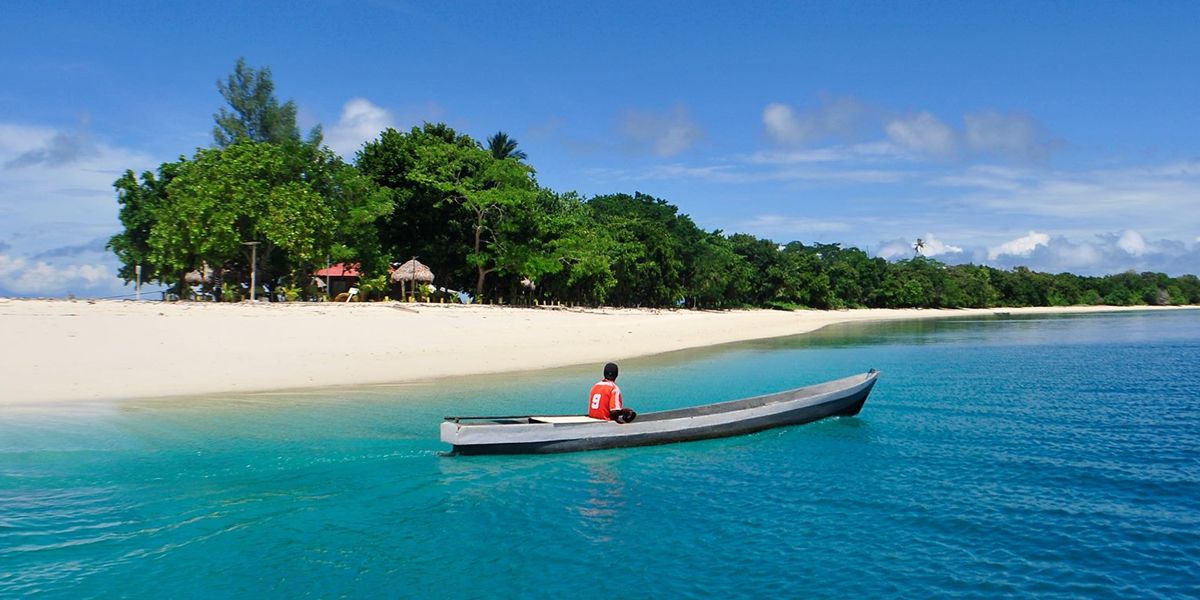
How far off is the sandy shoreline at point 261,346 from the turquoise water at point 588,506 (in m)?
2.00

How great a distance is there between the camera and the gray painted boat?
11.9 meters

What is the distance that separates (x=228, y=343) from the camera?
21.5 m

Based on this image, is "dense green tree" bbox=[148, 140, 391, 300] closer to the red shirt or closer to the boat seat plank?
A: the boat seat plank

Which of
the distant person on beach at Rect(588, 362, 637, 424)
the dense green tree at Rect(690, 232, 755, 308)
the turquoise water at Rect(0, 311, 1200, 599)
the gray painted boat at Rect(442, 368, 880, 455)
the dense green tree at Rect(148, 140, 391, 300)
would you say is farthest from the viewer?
the dense green tree at Rect(690, 232, 755, 308)

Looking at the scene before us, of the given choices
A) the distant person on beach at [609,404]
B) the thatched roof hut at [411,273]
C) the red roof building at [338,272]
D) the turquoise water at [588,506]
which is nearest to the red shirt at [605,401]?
the distant person on beach at [609,404]

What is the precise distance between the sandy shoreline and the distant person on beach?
9.18 meters

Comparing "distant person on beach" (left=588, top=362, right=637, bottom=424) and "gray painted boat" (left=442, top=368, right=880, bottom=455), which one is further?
"distant person on beach" (left=588, top=362, right=637, bottom=424)

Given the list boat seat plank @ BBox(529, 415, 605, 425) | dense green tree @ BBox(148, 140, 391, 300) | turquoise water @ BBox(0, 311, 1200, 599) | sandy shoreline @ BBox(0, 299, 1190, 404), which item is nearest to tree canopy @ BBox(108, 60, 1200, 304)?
dense green tree @ BBox(148, 140, 391, 300)

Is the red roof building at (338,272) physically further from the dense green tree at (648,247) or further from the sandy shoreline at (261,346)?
the dense green tree at (648,247)

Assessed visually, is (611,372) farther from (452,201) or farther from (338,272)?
(338,272)

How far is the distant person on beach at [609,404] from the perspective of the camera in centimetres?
1263

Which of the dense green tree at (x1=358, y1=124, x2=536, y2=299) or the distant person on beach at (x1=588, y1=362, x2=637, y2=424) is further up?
the dense green tree at (x1=358, y1=124, x2=536, y2=299)

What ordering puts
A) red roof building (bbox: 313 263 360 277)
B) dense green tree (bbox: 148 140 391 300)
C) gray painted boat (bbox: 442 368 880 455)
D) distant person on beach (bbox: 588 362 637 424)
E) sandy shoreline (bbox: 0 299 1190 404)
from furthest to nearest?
red roof building (bbox: 313 263 360 277) → dense green tree (bbox: 148 140 391 300) → sandy shoreline (bbox: 0 299 1190 404) → distant person on beach (bbox: 588 362 637 424) → gray painted boat (bbox: 442 368 880 455)

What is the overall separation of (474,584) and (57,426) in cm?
1040
